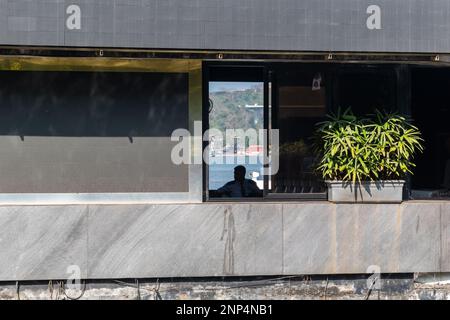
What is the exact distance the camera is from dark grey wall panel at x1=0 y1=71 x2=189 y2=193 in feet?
30.3

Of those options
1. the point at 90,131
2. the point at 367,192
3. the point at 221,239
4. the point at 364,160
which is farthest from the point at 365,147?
the point at 90,131

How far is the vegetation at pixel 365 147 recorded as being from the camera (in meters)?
9.36

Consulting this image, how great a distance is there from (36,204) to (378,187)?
4.46m

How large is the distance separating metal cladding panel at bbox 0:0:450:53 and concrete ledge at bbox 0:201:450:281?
2.07m

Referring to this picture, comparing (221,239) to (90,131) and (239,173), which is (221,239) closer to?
(239,173)

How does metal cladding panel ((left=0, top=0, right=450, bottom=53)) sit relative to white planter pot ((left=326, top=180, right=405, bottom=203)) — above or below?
above

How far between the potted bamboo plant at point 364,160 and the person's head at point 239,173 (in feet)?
3.35

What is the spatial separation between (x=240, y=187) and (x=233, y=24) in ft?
7.42

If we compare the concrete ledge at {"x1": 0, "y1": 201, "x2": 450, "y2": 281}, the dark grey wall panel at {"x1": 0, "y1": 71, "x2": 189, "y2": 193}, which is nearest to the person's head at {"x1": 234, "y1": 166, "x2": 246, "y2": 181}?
the concrete ledge at {"x1": 0, "y1": 201, "x2": 450, "y2": 281}

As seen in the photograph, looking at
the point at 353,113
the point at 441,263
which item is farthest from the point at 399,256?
the point at 353,113

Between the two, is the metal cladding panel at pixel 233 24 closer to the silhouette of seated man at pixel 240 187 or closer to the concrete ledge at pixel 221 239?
the silhouette of seated man at pixel 240 187

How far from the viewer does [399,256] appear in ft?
30.9

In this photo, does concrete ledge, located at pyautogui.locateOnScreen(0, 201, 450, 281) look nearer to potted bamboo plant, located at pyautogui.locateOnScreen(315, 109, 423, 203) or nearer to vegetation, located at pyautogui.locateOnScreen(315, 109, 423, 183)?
potted bamboo plant, located at pyautogui.locateOnScreen(315, 109, 423, 203)

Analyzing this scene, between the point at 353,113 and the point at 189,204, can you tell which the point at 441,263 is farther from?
the point at 189,204
